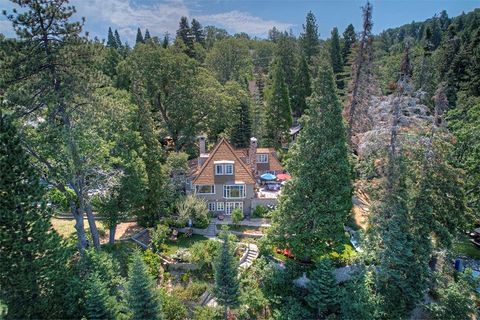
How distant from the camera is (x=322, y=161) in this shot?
59.8ft

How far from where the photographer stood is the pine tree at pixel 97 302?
45.5 ft

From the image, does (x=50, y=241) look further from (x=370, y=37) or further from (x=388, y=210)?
(x=370, y=37)

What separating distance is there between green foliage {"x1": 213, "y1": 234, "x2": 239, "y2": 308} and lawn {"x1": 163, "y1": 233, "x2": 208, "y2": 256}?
336 inches

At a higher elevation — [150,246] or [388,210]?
[388,210]

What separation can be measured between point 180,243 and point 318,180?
13.9 meters

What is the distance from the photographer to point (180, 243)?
2647 cm

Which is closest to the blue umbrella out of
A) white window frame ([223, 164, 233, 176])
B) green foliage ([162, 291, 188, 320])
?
white window frame ([223, 164, 233, 176])

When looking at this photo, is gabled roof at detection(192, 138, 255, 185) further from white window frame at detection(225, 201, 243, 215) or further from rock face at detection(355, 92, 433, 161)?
rock face at detection(355, 92, 433, 161)

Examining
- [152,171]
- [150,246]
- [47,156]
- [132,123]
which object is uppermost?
[132,123]

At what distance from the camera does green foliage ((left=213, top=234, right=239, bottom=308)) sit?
16938 mm

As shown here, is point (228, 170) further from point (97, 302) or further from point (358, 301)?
point (97, 302)

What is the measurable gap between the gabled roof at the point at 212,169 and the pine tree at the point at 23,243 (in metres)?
17.2

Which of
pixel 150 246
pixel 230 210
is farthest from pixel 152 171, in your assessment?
pixel 230 210

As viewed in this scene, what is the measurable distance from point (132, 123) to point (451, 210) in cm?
2510
